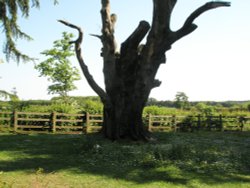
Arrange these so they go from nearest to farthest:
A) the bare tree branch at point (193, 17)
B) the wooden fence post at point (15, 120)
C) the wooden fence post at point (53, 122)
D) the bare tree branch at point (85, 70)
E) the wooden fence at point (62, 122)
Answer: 1. the bare tree branch at point (193, 17)
2. the bare tree branch at point (85, 70)
3. the wooden fence post at point (15, 120)
4. the wooden fence at point (62, 122)
5. the wooden fence post at point (53, 122)

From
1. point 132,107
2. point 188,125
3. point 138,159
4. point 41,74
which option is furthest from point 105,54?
point 41,74

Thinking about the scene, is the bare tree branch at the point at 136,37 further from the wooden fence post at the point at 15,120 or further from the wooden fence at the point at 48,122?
the wooden fence post at the point at 15,120

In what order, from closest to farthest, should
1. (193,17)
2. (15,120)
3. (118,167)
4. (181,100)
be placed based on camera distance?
(118,167)
(193,17)
(15,120)
(181,100)

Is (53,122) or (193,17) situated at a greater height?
(193,17)

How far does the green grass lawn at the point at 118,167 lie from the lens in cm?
839

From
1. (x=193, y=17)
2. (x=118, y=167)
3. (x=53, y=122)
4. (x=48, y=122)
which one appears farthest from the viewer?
(x=48, y=122)

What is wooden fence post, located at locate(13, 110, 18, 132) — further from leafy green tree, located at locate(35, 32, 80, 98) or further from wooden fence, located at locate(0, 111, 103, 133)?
leafy green tree, located at locate(35, 32, 80, 98)

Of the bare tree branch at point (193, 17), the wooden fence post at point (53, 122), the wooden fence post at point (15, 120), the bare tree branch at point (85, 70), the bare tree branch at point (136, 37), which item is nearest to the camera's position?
the bare tree branch at point (193, 17)

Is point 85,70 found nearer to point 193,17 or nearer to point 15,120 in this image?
point 193,17

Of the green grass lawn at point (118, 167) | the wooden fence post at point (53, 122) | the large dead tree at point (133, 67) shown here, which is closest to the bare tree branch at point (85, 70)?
the large dead tree at point (133, 67)

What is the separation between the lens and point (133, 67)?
16.9 meters

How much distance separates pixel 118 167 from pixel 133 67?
7.66m

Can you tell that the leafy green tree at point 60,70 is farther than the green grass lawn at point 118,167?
Yes

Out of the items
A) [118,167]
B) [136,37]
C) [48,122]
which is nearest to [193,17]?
[136,37]
